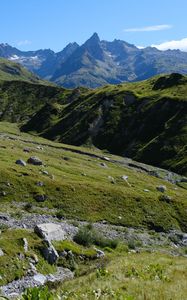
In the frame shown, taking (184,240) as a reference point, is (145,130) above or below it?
above

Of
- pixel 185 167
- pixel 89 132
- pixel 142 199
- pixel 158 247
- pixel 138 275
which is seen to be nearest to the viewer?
pixel 138 275

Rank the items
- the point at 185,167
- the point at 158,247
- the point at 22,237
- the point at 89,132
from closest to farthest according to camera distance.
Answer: the point at 22,237, the point at 158,247, the point at 185,167, the point at 89,132

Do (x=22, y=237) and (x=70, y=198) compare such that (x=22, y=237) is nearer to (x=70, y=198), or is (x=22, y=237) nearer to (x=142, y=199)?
(x=70, y=198)

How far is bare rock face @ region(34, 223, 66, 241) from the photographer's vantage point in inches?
1852

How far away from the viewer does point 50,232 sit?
49500 mm

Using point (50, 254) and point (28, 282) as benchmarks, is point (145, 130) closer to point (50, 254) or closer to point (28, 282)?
point (50, 254)

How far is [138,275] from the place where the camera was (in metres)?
19.2

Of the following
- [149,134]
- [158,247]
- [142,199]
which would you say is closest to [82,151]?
[149,134]

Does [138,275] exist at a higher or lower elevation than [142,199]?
higher

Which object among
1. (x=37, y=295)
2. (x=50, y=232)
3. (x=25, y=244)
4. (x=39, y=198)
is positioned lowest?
(x=39, y=198)

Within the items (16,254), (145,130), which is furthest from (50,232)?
(145,130)

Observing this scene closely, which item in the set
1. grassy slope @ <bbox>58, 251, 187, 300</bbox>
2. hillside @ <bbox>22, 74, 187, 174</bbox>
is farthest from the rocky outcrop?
hillside @ <bbox>22, 74, 187, 174</bbox>

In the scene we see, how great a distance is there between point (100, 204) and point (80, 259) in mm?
27086

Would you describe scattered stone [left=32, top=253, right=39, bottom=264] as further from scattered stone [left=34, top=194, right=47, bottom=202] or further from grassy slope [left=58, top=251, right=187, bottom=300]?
scattered stone [left=34, top=194, right=47, bottom=202]
